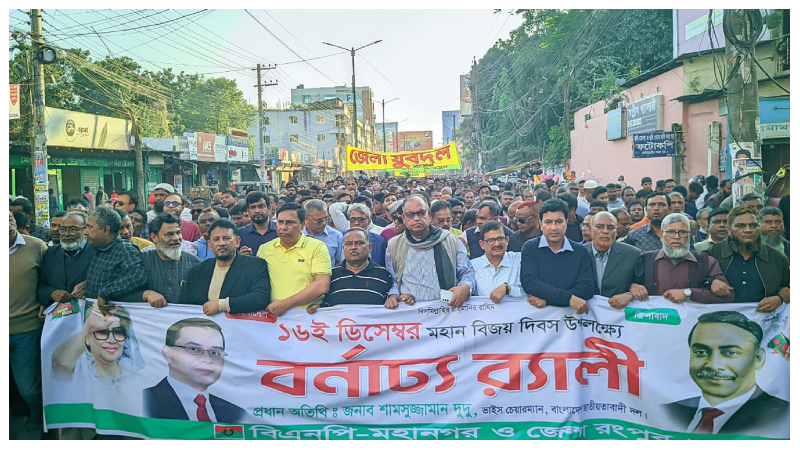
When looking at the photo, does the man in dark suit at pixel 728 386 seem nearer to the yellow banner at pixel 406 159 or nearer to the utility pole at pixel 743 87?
the utility pole at pixel 743 87

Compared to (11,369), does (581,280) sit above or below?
above

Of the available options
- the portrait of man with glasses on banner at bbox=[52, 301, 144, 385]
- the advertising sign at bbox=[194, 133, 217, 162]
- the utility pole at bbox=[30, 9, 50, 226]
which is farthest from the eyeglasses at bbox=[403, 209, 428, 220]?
the advertising sign at bbox=[194, 133, 217, 162]

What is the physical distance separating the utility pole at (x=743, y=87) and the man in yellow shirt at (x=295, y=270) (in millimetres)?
6241

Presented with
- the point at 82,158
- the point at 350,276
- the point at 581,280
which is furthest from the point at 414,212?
the point at 82,158

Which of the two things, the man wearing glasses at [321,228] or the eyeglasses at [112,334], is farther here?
the man wearing glasses at [321,228]

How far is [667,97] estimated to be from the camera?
20.5 m

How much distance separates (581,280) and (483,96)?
6434 centimetres

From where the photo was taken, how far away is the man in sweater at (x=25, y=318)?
15.3ft

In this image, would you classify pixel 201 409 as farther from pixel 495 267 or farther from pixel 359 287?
pixel 495 267

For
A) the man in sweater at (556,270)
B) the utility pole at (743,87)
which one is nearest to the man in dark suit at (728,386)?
the man in sweater at (556,270)

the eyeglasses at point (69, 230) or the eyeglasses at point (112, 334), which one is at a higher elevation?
the eyeglasses at point (69, 230)

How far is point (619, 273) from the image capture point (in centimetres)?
460

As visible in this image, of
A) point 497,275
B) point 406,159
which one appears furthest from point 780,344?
point 406,159

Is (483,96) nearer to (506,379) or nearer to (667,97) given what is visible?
(667,97)
